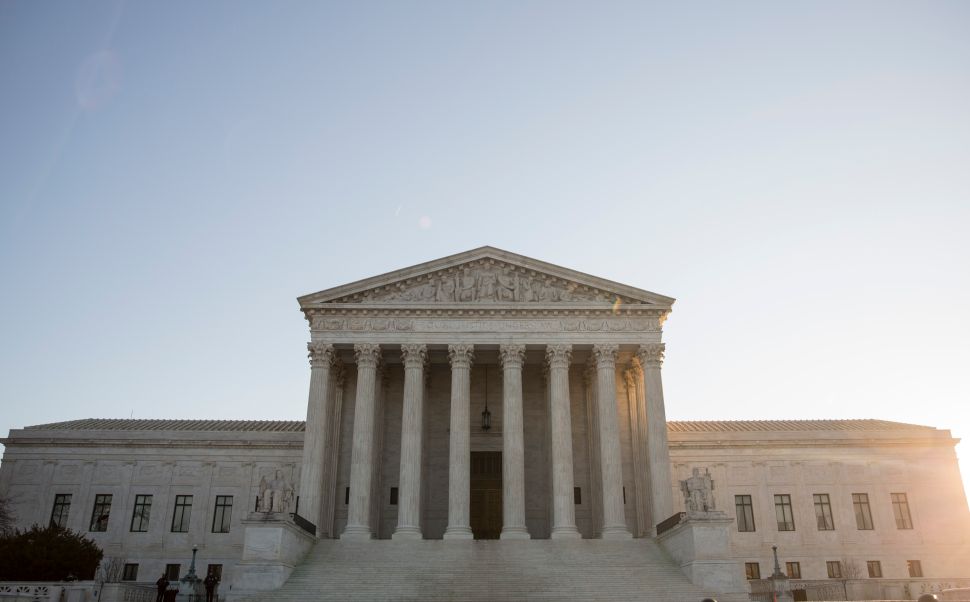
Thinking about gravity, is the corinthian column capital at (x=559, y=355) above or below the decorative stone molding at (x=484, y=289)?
below

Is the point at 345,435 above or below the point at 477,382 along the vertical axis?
below

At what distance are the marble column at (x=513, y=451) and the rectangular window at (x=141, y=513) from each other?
2293cm

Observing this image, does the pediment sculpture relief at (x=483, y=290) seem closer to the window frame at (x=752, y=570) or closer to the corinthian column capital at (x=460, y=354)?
the corinthian column capital at (x=460, y=354)

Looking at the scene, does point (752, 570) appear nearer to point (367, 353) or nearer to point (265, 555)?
point (367, 353)

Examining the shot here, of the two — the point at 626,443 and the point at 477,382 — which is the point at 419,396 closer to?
the point at 477,382

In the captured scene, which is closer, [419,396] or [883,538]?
[419,396]

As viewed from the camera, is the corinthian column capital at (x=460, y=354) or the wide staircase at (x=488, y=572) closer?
the wide staircase at (x=488, y=572)

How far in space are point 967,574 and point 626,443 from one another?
896 inches

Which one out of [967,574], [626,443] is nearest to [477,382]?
[626,443]

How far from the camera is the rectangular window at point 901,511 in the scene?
49.4m

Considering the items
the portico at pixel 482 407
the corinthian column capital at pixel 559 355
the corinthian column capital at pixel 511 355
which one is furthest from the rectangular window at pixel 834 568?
the corinthian column capital at pixel 511 355

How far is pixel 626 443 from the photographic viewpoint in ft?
149

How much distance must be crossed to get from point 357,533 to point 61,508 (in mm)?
22518

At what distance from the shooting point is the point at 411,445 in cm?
4028
